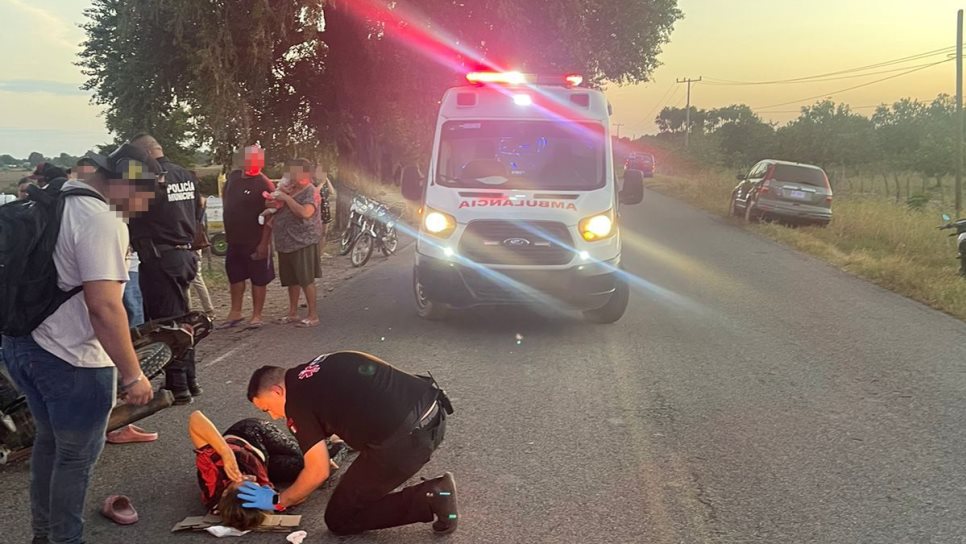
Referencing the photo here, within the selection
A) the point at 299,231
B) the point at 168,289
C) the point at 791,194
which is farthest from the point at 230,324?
the point at 791,194

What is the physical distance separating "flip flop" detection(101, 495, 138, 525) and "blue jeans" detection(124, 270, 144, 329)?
1.97 metres

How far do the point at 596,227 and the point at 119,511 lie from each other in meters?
4.73

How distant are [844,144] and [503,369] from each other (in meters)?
47.7

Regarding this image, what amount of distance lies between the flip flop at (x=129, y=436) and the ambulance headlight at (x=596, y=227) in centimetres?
405

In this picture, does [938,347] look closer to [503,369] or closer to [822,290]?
[822,290]

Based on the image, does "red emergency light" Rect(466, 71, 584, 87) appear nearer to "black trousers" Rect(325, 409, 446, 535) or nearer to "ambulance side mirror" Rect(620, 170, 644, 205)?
"ambulance side mirror" Rect(620, 170, 644, 205)

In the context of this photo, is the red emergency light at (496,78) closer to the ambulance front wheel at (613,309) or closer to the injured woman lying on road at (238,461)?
the ambulance front wheel at (613,309)

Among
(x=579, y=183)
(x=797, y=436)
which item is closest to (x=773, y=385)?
(x=797, y=436)

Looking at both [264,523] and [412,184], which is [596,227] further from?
[264,523]

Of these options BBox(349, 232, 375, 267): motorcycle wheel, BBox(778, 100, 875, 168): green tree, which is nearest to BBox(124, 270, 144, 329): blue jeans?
BBox(349, 232, 375, 267): motorcycle wheel

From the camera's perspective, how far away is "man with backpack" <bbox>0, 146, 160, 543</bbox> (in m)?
2.65

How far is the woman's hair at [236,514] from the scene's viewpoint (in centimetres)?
333

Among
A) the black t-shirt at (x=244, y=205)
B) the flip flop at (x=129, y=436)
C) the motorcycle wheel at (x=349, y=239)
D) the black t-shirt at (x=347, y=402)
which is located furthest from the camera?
the motorcycle wheel at (x=349, y=239)

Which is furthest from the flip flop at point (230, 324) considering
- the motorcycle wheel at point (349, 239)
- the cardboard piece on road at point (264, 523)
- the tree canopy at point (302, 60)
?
the tree canopy at point (302, 60)
